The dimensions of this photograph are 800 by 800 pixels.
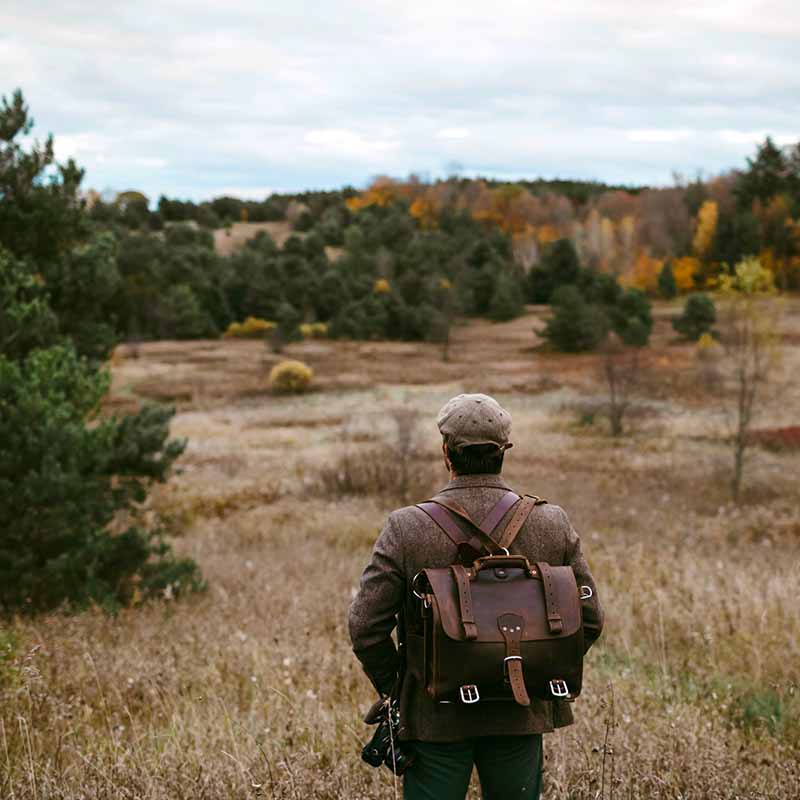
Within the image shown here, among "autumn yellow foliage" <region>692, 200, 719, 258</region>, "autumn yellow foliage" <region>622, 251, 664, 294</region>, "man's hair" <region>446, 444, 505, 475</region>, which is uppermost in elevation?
"autumn yellow foliage" <region>692, 200, 719, 258</region>

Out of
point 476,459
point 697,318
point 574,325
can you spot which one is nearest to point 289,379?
point 574,325

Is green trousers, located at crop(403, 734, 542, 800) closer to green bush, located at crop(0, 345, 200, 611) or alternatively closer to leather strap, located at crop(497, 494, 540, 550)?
leather strap, located at crop(497, 494, 540, 550)

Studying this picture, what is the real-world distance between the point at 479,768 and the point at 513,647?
0.58m

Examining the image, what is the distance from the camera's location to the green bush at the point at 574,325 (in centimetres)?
5059

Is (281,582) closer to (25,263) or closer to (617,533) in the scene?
→ (25,263)

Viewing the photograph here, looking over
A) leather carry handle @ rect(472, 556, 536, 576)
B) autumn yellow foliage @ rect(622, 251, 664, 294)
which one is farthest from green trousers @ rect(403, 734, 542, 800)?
autumn yellow foliage @ rect(622, 251, 664, 294)

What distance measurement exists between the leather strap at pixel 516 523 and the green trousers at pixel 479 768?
665mm

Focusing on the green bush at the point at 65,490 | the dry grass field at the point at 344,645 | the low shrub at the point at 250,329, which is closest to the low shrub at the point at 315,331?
the low shrub at the point at 250,329

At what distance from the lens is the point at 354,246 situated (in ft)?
254

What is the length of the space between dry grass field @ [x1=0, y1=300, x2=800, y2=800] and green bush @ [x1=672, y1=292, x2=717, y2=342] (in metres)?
26.3

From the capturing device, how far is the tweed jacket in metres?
2.70

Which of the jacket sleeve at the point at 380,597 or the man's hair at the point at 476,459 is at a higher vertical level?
the man's hair at the point at 476,459

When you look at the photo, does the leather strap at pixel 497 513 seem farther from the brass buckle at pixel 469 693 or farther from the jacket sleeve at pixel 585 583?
the brass buckle at pixel 469 693

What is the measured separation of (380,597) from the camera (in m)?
2.76
